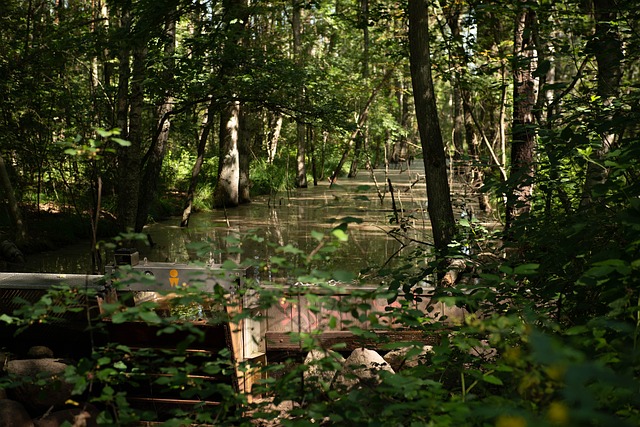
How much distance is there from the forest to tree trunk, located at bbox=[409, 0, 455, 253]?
2cm

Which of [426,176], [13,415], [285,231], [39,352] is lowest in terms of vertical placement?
[13,415]

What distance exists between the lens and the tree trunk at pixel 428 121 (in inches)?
305

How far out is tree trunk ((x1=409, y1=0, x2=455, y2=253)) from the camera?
7.74 m

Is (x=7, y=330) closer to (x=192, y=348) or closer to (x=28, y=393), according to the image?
(x=28, y=393)

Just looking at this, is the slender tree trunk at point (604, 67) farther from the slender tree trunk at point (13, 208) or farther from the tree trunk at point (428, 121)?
→ the slender tree trunk at point (13, 208)

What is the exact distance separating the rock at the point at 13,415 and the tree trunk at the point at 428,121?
4.74 meters

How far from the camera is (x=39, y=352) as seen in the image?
7.59 metres

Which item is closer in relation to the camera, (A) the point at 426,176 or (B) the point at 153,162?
(A) the point at 426,176

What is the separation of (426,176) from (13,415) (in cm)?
518

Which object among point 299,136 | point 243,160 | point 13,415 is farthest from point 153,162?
point 299,136

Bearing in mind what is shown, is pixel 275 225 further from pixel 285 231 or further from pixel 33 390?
pixel 33 390

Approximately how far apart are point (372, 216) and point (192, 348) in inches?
526

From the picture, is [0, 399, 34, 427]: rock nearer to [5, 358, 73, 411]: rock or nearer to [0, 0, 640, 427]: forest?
[5, 358, 73, 411]: rock

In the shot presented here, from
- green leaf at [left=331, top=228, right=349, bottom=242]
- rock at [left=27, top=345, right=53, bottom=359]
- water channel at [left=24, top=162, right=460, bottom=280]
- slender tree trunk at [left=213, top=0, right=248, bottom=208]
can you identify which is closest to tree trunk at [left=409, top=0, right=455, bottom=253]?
water channel at [left=24, top=162, right=460, bottom=280]
